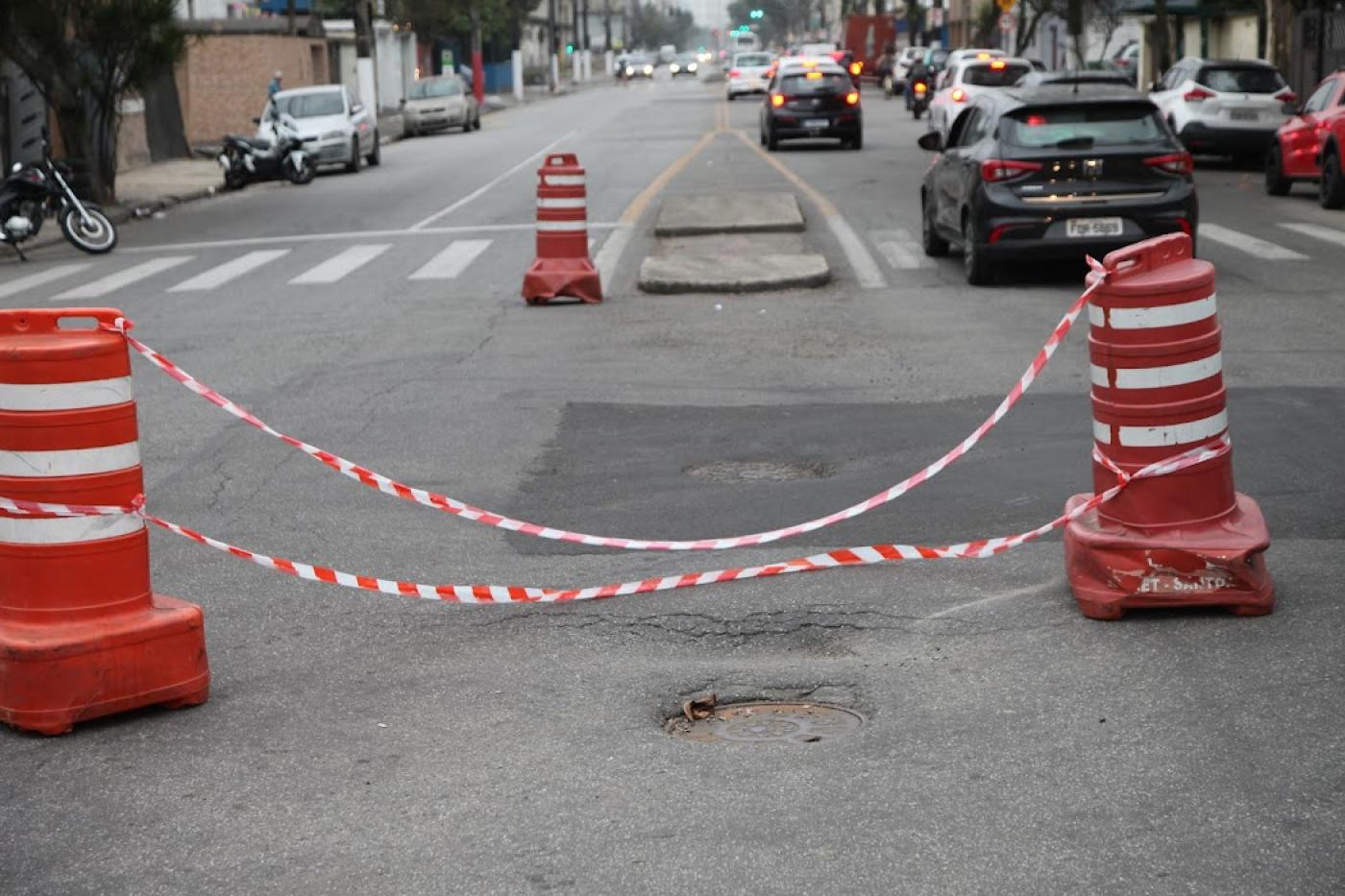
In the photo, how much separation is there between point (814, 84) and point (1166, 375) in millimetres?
31397

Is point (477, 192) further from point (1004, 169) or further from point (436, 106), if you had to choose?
point (436, 106)

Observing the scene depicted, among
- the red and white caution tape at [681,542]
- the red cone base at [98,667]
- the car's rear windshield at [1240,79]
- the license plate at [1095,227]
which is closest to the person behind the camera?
the red cone base at [98,667]

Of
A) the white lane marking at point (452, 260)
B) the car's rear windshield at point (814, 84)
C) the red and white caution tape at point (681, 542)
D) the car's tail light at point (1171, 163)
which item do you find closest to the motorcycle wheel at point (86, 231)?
the white lane marking at point (452, 260)

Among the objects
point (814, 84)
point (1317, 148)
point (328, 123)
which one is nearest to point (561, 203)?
point (1317, 148)

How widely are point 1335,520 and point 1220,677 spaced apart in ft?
7.52

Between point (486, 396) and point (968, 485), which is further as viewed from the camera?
point (486, 396)

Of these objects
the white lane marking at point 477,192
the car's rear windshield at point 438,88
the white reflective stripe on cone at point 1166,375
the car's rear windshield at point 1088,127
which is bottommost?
the white lane marking at point 477,192

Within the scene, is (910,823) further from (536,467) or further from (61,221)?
(61,221)

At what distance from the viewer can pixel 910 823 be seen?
4.79m

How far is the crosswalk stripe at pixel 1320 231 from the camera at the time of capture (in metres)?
19.6

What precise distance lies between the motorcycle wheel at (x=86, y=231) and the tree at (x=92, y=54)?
5904 millimetres

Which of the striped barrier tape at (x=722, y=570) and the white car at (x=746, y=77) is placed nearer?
the striped barrier tape at (x=722, y=570)

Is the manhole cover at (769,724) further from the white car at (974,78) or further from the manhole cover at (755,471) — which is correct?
the white car at (974,78)

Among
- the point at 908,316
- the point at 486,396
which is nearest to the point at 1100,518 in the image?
the point at 486,396
